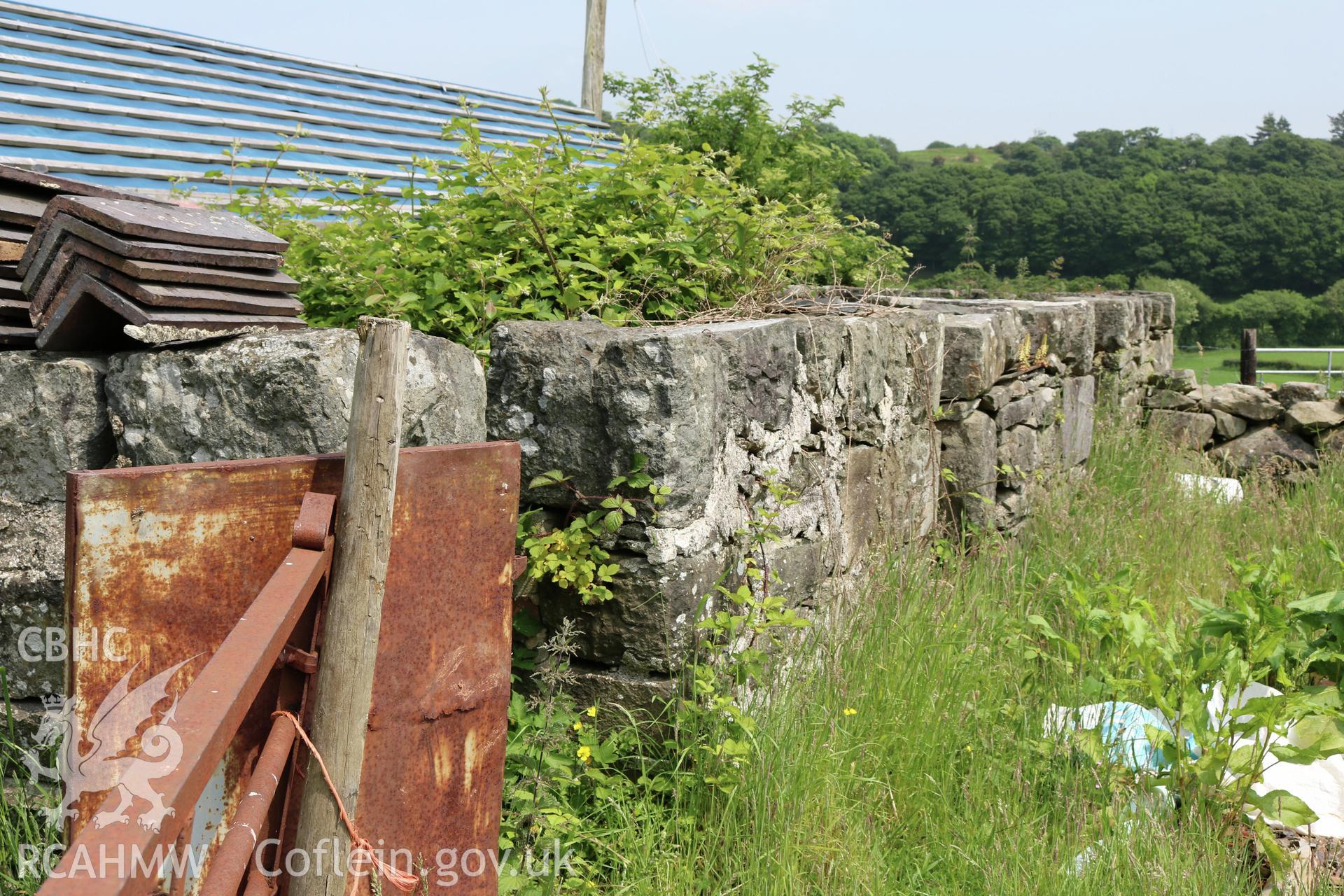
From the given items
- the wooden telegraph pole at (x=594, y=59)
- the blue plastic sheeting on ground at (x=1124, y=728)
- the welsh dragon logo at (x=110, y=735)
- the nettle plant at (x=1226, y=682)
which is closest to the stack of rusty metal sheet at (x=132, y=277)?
the welsh dragon logo at (x=110, y=735)

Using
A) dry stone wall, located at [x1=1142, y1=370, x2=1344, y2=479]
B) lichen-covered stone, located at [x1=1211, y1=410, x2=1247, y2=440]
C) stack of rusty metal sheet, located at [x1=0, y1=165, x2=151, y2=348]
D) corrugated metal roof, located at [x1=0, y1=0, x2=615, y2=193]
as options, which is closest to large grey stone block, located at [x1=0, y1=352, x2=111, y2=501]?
stack of rusty metal sheet, located at [x1=0, y1=165, x2=151, y2=348]

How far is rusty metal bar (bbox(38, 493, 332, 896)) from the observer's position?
1068 millimetres

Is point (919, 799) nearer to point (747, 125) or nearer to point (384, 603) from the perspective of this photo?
point (384, 603)

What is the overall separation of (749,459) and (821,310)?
109 cm

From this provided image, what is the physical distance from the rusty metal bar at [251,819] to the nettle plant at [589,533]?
85 cm

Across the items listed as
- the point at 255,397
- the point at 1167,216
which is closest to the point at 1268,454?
the point at 255,397

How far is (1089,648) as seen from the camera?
3502 mm

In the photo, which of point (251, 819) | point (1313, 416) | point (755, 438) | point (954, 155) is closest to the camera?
point (251, 819)

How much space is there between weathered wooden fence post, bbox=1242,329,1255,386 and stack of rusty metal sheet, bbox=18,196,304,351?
9.55 metres

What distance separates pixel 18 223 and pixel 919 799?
9.12 feet

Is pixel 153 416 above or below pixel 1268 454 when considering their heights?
above

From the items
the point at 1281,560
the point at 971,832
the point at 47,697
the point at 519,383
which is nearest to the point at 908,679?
the point at 971,832

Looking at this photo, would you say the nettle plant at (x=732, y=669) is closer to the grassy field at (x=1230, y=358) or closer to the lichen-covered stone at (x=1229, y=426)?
the lichen-covered stone at (x=1229, y=426)

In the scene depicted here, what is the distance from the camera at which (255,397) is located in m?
2.10
